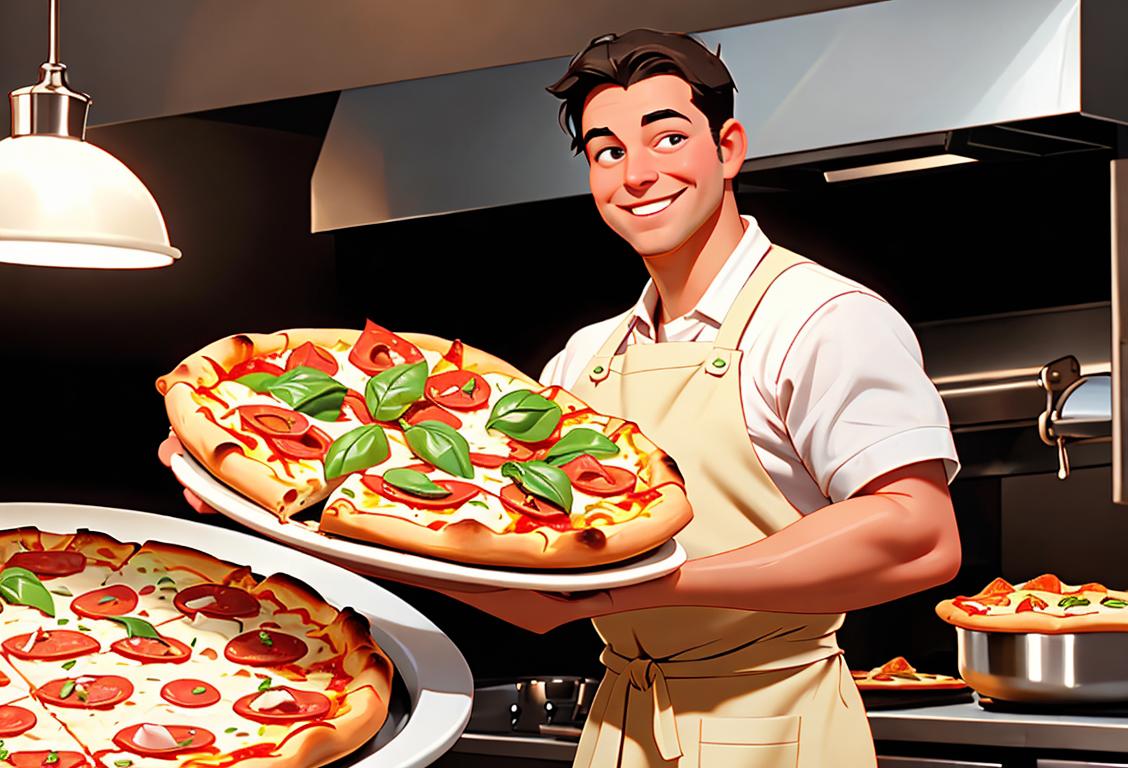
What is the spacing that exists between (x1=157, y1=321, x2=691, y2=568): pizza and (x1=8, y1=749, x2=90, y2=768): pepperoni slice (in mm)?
265

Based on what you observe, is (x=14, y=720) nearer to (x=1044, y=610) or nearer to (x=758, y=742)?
(x=758, y=742)

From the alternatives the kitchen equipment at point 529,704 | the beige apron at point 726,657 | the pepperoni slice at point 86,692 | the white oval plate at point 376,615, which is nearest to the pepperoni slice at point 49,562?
the white oval plate at point 376,615

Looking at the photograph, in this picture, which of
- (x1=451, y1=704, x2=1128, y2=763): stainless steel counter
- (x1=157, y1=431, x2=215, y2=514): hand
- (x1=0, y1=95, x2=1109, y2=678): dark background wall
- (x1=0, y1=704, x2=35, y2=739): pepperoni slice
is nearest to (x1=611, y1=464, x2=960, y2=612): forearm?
(x1=157, y1=431, x2=215, y2=514): hand

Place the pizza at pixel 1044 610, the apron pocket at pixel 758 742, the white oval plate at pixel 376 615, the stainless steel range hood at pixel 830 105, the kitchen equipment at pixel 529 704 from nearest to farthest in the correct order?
the white oval plate at pixel 376 615, the apron pocket at pixel 758 742, the stainless steel range hood at pixel 830 105, the pizza at pixel 1044 610, the kitchen equipment at pixel 529 704

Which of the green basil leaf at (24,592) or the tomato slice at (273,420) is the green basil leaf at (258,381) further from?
the green basil leaf at (24,592)

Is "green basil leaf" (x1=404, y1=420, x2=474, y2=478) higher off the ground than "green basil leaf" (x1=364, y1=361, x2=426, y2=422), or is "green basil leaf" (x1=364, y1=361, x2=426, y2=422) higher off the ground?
"green basil leaf" (x1=364, y1=361, x2=426, y2=422)

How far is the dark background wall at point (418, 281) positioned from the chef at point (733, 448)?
1.08 metres

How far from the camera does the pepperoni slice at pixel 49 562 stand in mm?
1564

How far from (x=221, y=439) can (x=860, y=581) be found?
64 centimetres

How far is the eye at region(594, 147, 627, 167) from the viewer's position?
167cm

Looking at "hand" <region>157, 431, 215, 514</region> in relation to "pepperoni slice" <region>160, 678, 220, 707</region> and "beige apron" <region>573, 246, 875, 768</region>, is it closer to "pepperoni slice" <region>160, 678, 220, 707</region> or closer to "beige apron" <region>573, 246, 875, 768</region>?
"pepperoni slice" <region>160, 678, 220, 707</region>

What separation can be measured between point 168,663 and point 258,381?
31cm

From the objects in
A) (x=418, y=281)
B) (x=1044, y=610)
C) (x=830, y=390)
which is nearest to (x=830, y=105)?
(x=830, y=390)

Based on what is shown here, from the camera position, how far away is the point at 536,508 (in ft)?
4.42
